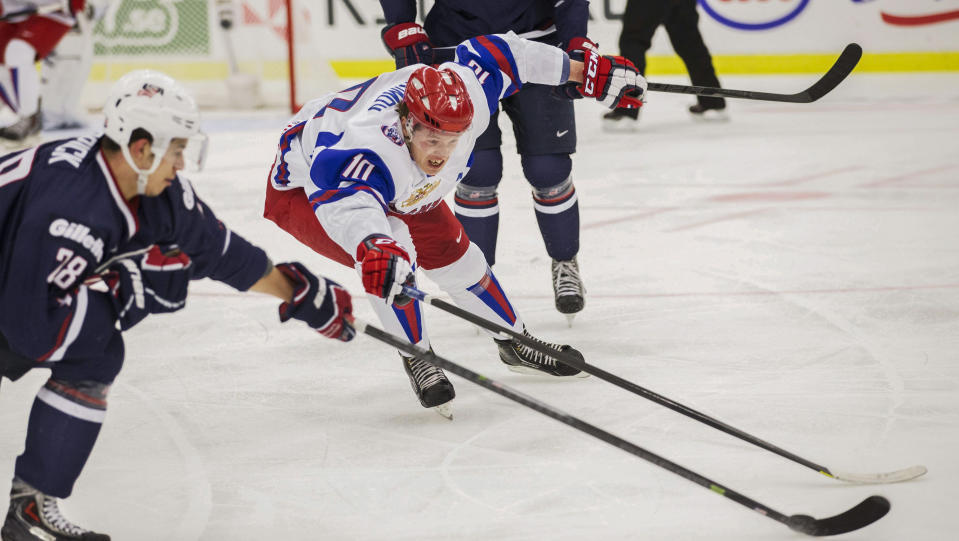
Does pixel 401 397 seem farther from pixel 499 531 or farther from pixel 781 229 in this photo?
pixel 781 229

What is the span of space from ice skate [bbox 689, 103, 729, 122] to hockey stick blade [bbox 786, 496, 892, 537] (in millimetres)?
5188

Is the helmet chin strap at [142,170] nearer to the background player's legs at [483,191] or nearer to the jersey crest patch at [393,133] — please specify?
the jersey crest patch at [393,133]

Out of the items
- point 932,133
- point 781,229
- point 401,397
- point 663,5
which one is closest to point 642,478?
point 401,397

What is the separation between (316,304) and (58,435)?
465 mm

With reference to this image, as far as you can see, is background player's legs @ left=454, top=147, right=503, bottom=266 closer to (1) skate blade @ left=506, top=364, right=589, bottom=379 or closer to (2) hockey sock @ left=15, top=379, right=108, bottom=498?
(1) skate blade @ left=506, top=364, right=589, bottom=379

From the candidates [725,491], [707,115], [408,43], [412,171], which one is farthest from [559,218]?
[707,115]

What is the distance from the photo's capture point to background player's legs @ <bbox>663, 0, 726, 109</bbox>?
22.1ft

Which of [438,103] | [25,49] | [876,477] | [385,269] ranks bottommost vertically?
[25,49]

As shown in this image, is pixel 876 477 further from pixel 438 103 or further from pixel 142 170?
pixel 142 170

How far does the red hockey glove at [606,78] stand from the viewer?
8.97 ft

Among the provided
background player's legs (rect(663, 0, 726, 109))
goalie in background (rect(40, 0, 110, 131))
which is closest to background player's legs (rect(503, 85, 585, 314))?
background player's legs (rect(663, 0, 726, 109))

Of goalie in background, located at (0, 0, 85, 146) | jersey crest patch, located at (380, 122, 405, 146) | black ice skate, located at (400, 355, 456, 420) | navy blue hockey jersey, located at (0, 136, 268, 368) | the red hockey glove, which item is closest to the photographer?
navy blue hockey jersey, located at (0, 136, 268, 368)

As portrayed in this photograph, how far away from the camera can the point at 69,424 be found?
172 centimetres

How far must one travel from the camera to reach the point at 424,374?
2.47m
